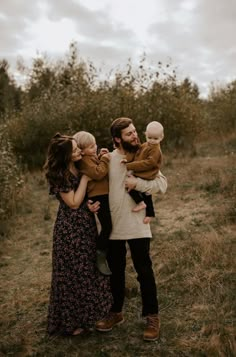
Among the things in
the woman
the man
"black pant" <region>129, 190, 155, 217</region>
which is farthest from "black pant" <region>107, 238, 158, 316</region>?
"black pant" <region>129, 190, 155, 217</region>

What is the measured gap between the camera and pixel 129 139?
11.0 feet

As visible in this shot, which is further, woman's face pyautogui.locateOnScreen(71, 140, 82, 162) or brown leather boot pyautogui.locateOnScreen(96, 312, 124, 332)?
brown leather boot pyautogui.locateOnScreen(96, 312, 124, 332)

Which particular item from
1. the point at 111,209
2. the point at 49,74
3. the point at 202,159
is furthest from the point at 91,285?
the point at 49,74

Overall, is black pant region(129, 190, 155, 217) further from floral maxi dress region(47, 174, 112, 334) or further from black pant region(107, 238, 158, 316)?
floral maxi dress region(47, 174, 112, 334)

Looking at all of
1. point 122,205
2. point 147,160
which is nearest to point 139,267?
point 122,205

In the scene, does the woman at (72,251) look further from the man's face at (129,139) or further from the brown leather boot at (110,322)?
the man's face at (129,139)

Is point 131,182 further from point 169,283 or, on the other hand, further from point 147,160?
point 169,283

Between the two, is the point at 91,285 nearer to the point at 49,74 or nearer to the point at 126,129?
the point at 126,129

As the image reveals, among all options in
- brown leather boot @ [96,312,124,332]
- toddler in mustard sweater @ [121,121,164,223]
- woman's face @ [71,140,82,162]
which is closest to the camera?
toddler in mustard sweater @ [121,121,164,223]

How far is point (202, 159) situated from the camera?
37.4ft

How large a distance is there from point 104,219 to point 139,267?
51cm

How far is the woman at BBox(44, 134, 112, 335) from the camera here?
3.43m

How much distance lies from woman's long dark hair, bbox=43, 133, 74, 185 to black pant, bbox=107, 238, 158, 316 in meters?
0.69

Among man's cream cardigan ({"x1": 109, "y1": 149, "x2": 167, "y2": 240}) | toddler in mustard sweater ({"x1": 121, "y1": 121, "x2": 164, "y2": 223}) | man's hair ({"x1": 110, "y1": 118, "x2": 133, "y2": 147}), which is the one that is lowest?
man's cream cardigan ({"x1": 109, "y1": 149, "x2": 167, "y2": 240})
